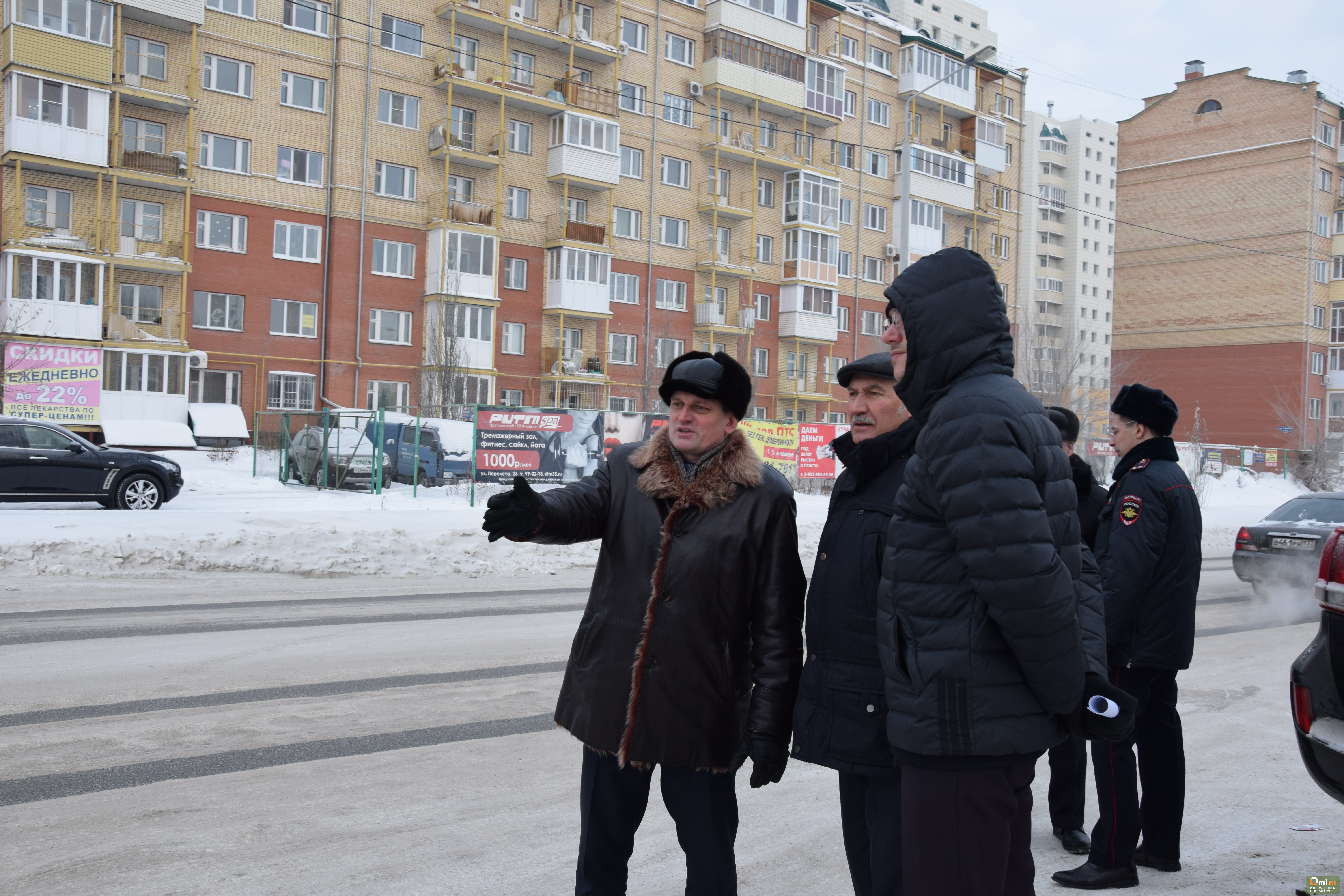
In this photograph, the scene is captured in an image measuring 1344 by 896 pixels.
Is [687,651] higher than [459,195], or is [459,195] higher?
[459,195]

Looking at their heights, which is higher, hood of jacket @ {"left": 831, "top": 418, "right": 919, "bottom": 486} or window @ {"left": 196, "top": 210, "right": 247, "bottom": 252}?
window @ {"left": 196, "top": 210, "right": 247, "bottom": 252}

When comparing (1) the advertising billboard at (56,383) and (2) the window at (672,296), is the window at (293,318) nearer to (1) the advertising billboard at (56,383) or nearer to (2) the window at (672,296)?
(1) the advertising billboard at (56,383)

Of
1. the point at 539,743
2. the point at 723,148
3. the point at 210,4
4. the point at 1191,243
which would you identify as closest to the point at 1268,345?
the point at 1191,243

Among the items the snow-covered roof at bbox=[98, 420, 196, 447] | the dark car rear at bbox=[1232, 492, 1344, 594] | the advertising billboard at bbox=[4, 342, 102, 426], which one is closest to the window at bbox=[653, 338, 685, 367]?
the snow-covered roof at bbox=[98, 420, 196, 447]

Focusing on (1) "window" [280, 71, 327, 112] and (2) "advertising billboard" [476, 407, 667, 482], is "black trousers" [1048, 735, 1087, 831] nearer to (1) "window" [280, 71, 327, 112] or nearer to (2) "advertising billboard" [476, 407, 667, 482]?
(2) "advertising billboard" [476, 407, 667, 482]

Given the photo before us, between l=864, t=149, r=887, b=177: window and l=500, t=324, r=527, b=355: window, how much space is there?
2073 centimetres

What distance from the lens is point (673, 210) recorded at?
4494 cm

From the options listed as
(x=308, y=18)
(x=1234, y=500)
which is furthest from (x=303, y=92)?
(x=1234, y=500)

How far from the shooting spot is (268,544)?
13031 millimetres

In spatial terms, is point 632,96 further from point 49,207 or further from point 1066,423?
point 1066,423

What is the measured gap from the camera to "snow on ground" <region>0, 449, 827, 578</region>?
12.0 m

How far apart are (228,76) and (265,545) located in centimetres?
2795

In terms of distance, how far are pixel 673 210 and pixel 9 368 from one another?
1015 inches

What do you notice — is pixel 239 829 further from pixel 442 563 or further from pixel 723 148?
pixel 723 148
